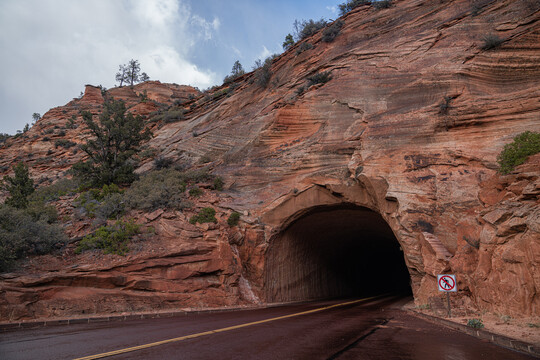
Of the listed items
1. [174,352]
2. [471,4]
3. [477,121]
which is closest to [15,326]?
[174,352]

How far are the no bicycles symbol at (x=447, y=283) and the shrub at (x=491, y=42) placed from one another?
1213 cm

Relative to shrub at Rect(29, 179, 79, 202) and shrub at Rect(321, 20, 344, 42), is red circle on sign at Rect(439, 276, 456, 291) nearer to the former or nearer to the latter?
→ shrub at Rect(321, 20, 344, 42)

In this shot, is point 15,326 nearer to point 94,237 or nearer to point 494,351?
point 94,237

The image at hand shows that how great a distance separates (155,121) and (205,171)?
19109 millimetres

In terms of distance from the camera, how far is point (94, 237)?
15.2m

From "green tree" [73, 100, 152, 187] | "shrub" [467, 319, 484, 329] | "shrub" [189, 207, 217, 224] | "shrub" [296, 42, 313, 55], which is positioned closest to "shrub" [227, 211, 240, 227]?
"shrub" [189, 207, 217, 224]

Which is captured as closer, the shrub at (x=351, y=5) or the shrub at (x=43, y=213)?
the shrub at (x=43, y=213)

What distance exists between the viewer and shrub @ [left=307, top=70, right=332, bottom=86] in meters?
20.9

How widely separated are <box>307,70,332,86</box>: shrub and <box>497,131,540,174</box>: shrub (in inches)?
465

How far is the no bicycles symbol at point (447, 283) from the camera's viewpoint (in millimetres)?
9883

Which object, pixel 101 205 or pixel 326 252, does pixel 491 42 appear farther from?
pixel 101 205

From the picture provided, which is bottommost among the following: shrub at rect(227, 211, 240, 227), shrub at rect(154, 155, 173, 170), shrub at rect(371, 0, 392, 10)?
shrub at rect(227, 211, 240, 227)

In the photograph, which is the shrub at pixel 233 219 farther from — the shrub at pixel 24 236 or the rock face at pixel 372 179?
the shrub at pixel 24 236

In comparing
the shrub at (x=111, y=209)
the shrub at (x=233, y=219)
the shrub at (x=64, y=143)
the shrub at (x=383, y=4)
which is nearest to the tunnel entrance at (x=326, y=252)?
the shrub at (x=233, y=219)
